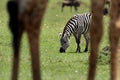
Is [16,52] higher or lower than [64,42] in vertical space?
higher

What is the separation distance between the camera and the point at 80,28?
2044 centimetres

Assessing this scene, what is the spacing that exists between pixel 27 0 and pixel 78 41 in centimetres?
1557

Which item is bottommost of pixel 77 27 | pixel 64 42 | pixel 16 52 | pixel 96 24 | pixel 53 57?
pixel 53 57

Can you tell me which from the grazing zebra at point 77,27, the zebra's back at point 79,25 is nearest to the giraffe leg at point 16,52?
the grazing zebra at point 77,27

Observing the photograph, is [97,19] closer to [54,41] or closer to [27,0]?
[27,0]

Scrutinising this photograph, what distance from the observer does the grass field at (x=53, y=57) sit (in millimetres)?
8539

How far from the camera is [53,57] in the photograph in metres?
14.0

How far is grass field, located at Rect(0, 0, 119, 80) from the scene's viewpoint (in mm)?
8539

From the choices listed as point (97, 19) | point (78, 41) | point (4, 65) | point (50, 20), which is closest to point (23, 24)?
point (97, 19)

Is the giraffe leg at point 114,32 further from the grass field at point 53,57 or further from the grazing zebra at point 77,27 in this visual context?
the grazing zebra at point 77,27

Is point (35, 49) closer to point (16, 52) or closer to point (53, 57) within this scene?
point (16, 52)

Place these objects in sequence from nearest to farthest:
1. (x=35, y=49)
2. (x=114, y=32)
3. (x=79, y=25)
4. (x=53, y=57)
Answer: (x=35, y=49)
(x=114, y=32)
(x=53, y=57)
(x=79, y=25)

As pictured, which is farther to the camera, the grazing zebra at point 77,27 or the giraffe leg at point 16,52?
the grazing zebra at point 77,27

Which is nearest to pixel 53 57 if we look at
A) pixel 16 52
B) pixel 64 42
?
pixel 64 42
